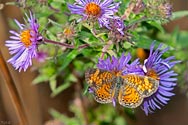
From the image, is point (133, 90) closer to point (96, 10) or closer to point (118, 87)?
point (118, 87)

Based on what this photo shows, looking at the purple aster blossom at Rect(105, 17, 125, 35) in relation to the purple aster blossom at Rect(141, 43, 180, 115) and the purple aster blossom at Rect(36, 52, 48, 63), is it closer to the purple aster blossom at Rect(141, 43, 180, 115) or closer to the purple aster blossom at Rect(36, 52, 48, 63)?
the purple aster blossom at Rect(141, 43, 180, 115)

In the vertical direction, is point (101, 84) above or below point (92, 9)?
below

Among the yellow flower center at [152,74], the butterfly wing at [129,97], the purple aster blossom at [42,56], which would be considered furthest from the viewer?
the purple aster blossom at [42,56]

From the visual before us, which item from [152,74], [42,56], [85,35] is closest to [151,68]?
[152,74]

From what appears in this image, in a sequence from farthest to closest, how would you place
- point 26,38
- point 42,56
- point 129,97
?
point 42,56
point 26,38
point 129,97

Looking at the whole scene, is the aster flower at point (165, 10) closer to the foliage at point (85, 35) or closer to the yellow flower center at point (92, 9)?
the foliage at point (85, 35)

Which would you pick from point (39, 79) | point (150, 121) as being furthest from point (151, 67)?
point (150, 121)

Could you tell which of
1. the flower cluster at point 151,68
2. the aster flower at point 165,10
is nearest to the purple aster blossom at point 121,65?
the flower cluster at point 151,68
